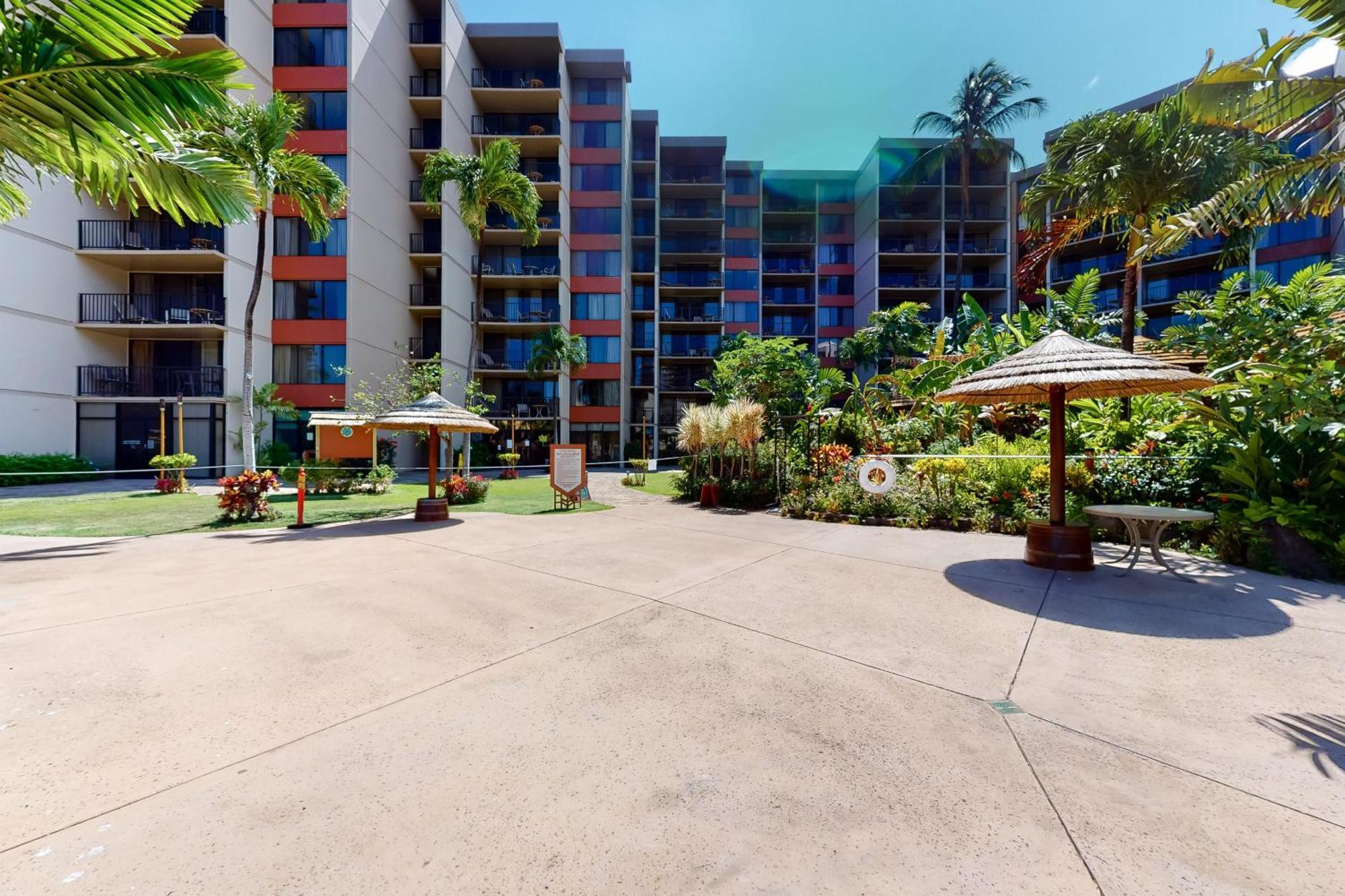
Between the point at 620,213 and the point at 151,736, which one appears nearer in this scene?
the point at 151,736

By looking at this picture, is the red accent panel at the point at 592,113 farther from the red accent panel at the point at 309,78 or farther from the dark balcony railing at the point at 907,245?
the dark balcony railing at the point at 907,245

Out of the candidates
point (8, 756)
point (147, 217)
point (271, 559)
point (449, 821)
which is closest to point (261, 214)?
point (147, 217)

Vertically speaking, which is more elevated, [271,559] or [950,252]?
[950,252]

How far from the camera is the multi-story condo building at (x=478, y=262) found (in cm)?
2197

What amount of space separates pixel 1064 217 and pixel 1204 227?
9.11 m

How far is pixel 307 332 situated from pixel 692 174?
3404cm

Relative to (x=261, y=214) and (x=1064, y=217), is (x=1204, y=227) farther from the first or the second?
(x=261, y=214)

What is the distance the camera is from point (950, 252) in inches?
1686

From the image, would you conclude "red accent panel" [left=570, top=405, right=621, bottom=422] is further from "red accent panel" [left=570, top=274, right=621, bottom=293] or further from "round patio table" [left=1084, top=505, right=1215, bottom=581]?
"round patio table" [left=1084, top=505, right=1215, bottom=581]

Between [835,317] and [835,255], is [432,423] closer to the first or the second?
[835,317]

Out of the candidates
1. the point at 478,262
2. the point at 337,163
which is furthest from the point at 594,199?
the point at 337,163

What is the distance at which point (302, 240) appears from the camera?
80.1 ft

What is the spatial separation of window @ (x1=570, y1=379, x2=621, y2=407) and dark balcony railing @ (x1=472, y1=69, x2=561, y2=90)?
62.4ft

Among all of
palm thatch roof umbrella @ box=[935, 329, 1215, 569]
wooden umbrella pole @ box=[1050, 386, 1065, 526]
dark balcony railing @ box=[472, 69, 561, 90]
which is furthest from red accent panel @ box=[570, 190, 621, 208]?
wooden umbrella pole @ box=[1050, 386, 1065, 526]
